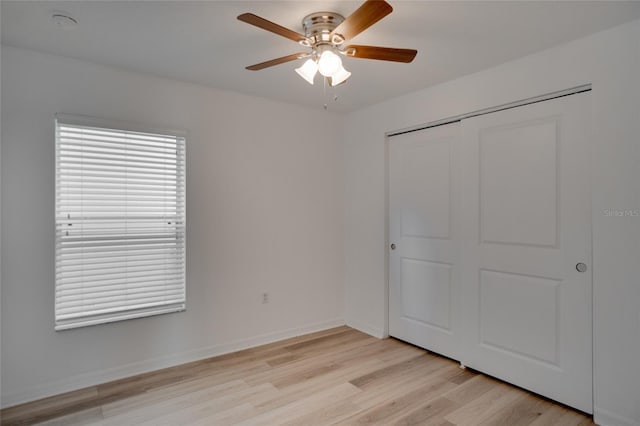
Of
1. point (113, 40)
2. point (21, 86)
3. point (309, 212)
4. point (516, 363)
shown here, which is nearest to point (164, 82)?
point (113, 40)

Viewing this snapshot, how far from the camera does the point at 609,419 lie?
2.24 meters

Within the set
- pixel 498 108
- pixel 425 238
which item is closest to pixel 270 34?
pixel 498 108

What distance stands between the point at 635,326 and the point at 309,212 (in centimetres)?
283

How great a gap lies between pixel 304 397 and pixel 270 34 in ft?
8.32

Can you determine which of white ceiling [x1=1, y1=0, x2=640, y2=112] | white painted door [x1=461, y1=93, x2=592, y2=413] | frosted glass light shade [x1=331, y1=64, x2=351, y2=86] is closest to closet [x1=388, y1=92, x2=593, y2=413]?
white painted door [x1=461, y1=93, x2=592, y2=413]

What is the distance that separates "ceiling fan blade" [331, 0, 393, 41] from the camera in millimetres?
1591

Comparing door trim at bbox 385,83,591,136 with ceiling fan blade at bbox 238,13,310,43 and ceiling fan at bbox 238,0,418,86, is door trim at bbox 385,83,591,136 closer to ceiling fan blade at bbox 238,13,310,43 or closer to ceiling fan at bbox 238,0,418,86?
ceiling fan at bbox 238,0,418,86

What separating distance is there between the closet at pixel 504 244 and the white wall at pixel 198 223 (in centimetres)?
100

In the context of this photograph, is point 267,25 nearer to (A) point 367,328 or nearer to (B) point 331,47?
(B) point 331,47

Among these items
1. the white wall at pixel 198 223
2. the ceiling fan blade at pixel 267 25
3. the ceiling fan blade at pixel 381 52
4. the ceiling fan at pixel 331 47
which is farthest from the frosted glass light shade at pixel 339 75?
the white wall at pixel 198 223

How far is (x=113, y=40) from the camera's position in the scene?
7.93 feet

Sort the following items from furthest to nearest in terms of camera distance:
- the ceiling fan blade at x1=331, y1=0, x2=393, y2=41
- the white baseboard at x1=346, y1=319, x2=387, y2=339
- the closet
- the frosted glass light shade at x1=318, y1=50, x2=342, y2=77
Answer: the white baseboard at x1=346, y1=319, x2=387, y2=339 < the closet < the frosted glass light shade at x1=318, y1=50, x2=342, y2=77 < the ceiling fan blade at x1=331, y1=0, x2=393, y2=41

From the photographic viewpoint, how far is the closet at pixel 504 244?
2465 mm

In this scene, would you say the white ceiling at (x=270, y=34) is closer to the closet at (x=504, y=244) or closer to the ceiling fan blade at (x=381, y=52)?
the ceiling fan blade at (x=381, y=52)
